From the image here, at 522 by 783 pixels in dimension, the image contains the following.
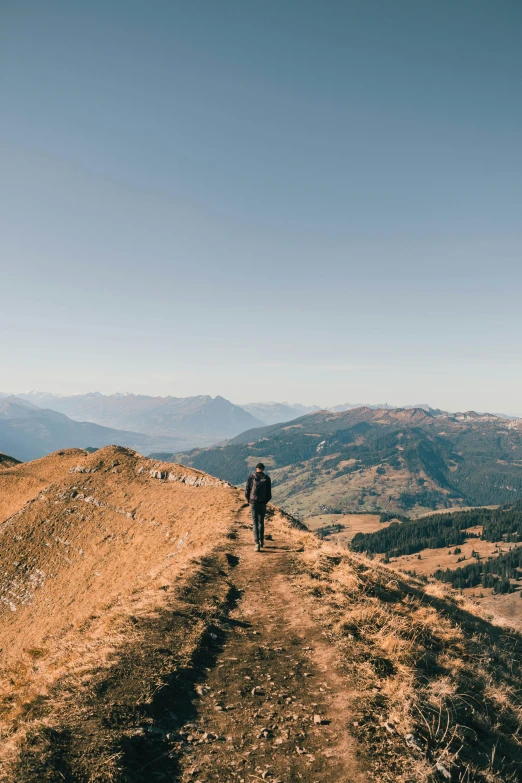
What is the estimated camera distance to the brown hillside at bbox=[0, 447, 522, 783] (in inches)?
287

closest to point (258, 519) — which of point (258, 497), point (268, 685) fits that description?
point (258, 497)

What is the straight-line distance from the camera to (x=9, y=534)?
A: 53.4 m

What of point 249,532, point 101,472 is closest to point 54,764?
point 249,532

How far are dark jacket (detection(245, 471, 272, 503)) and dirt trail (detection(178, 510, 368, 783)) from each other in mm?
7635

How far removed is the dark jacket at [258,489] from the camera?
22.4 m

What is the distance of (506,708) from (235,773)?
881 cm

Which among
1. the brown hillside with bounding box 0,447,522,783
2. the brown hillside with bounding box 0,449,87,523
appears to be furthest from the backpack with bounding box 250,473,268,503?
the brown hillside with bounding box 0,449,87,523

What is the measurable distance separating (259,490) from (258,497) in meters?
0.42

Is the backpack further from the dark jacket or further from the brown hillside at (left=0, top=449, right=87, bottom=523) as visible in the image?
the brown hillside at (left=0, top=449, right=87, bottom=523)

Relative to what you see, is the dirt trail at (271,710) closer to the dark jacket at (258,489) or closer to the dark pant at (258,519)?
the dark pant at (258,519)

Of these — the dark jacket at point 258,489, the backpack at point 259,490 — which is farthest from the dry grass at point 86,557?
the backpack at point 259,490

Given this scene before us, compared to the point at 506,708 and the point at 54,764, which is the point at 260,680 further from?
the point at 506,708

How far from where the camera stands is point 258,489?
22.6 metres

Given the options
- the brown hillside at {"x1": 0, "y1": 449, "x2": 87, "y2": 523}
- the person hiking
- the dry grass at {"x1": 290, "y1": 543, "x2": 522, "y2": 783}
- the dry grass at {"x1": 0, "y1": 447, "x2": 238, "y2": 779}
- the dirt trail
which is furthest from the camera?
the brown hillside at {"x1": 0, "y1": 449, "x2": 87, "y2": 523}
